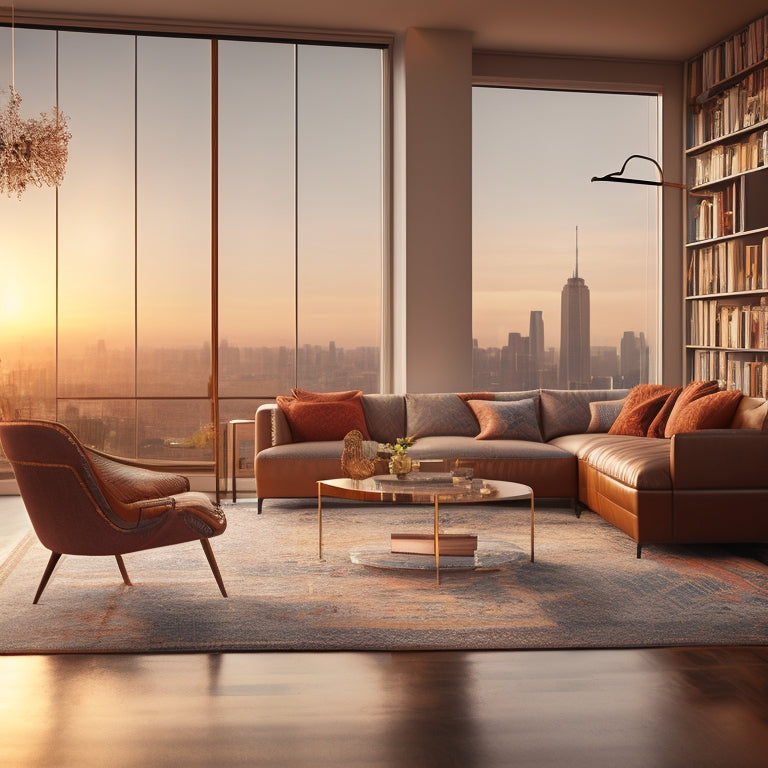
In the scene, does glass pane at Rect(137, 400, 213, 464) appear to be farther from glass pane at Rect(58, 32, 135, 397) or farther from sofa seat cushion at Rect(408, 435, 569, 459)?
sofa seat cushion at Rect(408, 435, 569, 459)

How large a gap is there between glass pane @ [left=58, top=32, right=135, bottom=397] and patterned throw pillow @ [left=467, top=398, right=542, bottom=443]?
2584 millimetres

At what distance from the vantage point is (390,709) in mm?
2764

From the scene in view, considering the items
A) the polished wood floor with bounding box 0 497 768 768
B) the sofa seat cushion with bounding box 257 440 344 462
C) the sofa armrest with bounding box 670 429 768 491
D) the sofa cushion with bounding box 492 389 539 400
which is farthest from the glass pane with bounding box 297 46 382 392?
the polished wood floor with bounding box 0 497 768 768

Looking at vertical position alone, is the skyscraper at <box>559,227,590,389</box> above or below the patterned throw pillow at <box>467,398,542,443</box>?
above

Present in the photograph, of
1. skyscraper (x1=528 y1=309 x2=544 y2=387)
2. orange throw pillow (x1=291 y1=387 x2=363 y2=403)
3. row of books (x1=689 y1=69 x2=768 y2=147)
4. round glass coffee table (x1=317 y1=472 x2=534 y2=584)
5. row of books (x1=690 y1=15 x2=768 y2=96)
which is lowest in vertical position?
round glass coffee table (x1=317 y1=472 x2=534 y2=584)

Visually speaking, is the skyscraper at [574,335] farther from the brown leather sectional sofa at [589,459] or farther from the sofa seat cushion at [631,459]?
the sofa seat cushion at [631,459]

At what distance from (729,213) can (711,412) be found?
2168mm

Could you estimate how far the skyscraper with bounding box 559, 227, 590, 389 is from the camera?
761 cm

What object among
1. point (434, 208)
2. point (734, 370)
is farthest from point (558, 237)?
point (734, 370)

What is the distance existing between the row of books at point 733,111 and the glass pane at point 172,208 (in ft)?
12.4

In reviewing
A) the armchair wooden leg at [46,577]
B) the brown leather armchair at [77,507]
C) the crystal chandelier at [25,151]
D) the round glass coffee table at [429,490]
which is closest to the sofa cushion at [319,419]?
the round glass coffee table at [429,490]

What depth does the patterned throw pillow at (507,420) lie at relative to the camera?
21.4 feet

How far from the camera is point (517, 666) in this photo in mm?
3131

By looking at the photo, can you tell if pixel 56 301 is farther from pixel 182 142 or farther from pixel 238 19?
pixel 238 19
